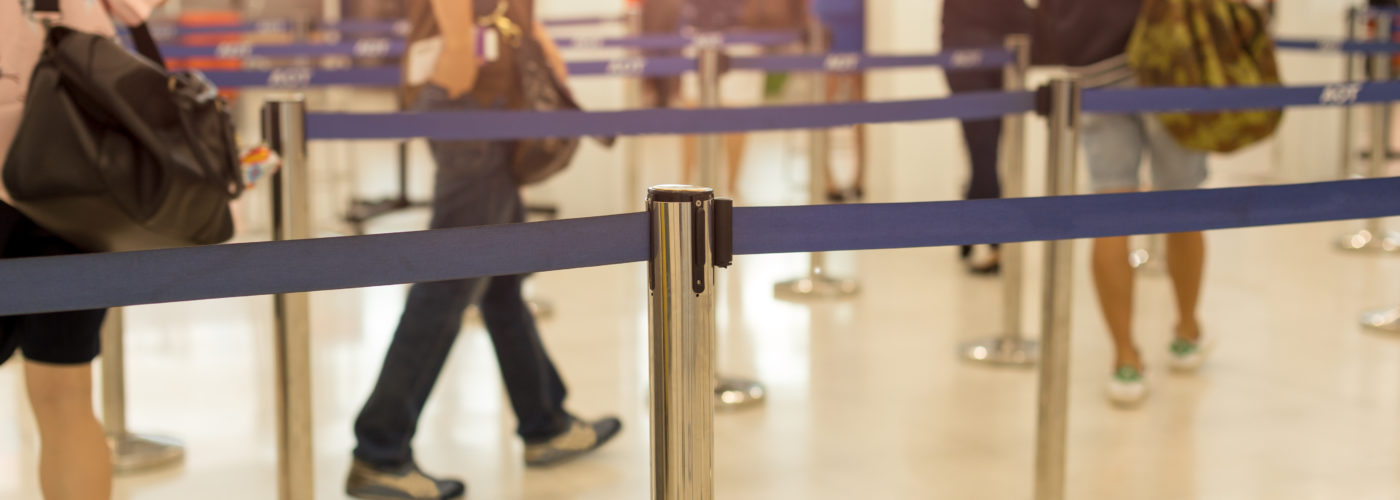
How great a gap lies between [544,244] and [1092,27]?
114 inches

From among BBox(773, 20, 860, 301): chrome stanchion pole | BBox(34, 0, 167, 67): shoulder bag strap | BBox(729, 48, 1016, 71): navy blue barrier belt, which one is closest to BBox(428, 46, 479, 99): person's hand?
BBox(34, 0, 167, 67): shoulder bag strap

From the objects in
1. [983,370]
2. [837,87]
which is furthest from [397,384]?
[837,87]

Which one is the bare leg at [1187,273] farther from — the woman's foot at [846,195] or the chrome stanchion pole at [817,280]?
the woman's foot at [846,195]

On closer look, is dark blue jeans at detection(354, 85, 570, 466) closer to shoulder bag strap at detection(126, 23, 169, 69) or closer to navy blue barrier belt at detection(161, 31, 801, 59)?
shoulder bag strap at detection(126, 23, 169, 69)

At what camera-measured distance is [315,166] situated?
1022cm

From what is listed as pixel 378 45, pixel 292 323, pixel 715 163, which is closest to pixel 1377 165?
pixel 715 163

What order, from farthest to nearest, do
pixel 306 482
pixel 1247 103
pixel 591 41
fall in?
pixel 591 41 → pixel 1247 103 → pixel 306 482

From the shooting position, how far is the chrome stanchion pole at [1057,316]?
3.14m

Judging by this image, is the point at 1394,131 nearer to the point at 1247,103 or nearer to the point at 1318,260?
the point at 1318,260

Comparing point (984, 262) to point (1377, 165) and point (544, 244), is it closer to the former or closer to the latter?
point (1377, 165)

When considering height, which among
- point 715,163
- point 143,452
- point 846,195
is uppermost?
point 715,163

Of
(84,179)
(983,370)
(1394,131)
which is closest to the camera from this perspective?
(84,179)

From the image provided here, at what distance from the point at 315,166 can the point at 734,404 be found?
679 cm

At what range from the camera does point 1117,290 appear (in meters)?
4.28
